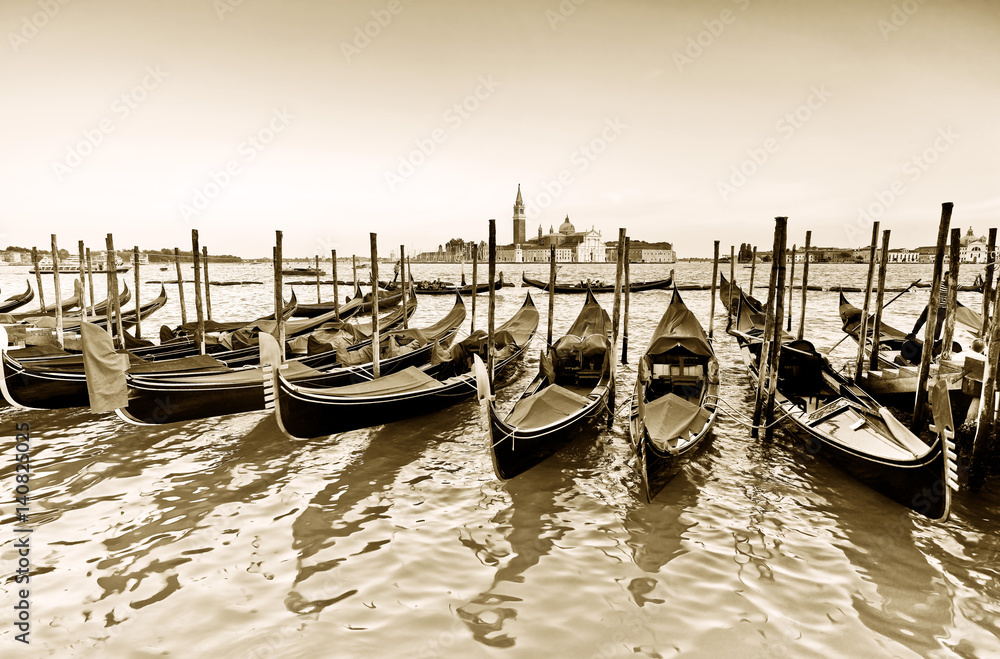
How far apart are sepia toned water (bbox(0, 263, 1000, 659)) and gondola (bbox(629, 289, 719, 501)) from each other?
1.29 feet

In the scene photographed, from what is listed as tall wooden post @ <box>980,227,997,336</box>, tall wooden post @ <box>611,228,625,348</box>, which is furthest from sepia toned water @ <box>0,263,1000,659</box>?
tall wooden post @ <box>980,227,997,336</box>

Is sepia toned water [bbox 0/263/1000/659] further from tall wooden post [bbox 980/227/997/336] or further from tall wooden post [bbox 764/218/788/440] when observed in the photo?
tall wooden post [bbox 980/227/997/336]

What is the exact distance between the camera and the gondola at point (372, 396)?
5.59m

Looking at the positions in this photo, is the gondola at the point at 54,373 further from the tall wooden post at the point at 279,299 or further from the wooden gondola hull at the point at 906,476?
the wooden gondola hull at the point at 906,476

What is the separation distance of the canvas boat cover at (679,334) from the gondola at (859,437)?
3.92ft

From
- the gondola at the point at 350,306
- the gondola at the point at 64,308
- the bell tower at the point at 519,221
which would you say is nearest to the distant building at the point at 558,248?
the bell tower at the point at 519,221

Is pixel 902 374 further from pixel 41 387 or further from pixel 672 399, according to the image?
pixel 41 387

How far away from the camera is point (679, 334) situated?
8.83m

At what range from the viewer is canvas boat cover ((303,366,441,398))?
6.23 m

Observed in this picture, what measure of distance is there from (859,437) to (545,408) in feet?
10.7

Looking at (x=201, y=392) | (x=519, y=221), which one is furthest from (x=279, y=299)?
(x=519, y=221)

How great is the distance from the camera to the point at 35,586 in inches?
137

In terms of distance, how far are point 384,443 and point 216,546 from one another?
8.18 feet

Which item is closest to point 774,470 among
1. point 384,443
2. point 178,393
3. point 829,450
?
point 829,450
